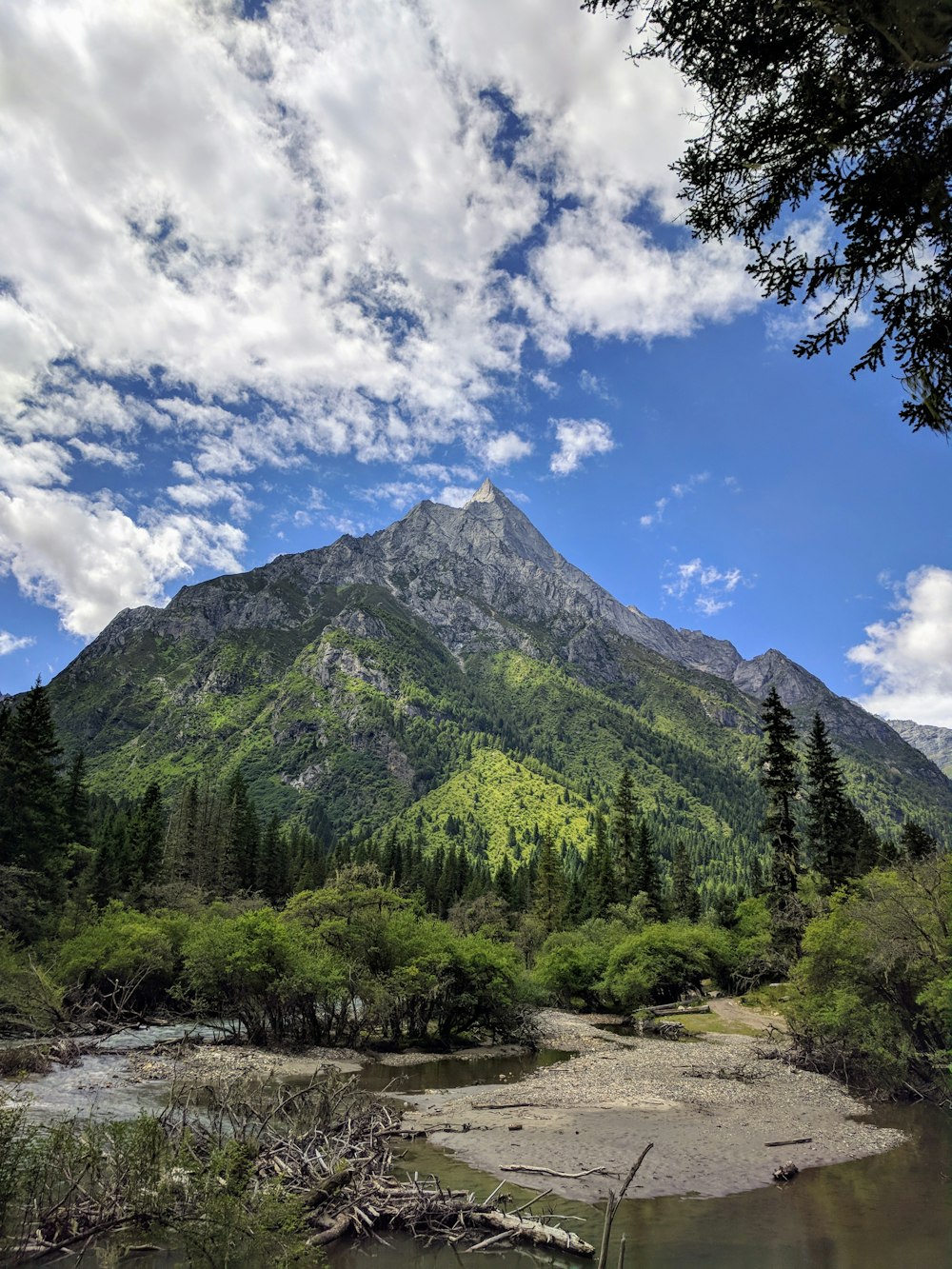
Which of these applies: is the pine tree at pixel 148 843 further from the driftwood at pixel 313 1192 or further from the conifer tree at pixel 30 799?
the driftwood at pixel 313 1192

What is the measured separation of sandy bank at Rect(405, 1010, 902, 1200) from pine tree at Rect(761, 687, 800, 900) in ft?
33.7

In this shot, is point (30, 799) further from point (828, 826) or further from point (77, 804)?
point (828, 826)

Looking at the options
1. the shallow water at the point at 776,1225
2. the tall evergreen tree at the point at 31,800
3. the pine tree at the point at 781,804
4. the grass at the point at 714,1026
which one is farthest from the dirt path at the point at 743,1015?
the tall evergreen tree at the point at 31,800

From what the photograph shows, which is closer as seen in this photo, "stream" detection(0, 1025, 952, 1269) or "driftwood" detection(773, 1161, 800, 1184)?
"stream" detection(0, 1025, 952, 1269)

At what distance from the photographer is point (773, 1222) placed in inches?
578

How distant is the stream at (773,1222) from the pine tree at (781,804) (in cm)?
1871

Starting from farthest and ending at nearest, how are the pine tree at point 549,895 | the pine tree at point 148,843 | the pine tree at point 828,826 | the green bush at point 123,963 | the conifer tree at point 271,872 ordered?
1. the conifer tree at point 271,872
2. the pine tree at point 549,895
3. the pine tree at point 148,843
4. the pine tree at point 828,826
5. the green bush at point 123,963

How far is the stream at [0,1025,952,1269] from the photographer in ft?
42.0

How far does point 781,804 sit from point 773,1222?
29466mm

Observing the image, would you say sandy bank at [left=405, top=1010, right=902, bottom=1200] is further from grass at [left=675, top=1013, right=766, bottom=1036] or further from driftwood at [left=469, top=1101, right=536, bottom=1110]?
grass at [left=675, top=1013, right=766, bottom=1036]

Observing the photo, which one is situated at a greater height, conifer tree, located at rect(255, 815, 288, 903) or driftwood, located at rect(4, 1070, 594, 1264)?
conifer tree, located at rect(255, 815, 288, 903)

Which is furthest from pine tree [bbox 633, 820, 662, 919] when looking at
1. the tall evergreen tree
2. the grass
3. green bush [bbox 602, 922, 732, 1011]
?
the tall evergreen tree

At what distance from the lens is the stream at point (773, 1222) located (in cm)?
1280

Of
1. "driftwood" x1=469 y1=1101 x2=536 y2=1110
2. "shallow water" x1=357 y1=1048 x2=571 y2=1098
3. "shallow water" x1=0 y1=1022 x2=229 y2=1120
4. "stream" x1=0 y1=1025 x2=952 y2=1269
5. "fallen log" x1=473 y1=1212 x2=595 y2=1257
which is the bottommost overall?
"shallow water" x1=357 y1=1048 x2=571 y2=1098
